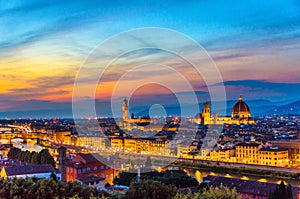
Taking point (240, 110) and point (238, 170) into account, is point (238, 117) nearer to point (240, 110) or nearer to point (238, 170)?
point (240, 110)

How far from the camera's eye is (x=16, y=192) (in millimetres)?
4316

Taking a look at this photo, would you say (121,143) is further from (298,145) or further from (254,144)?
(298,145)

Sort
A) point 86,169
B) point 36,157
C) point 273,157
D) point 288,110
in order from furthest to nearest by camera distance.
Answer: point 288,110 < point 273,157 < point 36,157 < point 86,169

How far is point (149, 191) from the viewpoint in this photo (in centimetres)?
426

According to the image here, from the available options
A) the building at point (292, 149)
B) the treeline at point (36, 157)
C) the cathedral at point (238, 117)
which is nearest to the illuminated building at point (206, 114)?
the cathedral at point (238, 117)

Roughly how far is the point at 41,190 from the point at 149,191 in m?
1.16

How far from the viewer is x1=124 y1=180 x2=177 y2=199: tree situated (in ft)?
13.8

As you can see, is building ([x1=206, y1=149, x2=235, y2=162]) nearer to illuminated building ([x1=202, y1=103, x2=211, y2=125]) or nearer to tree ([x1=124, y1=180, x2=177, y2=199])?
tree ([x1=124, y1=180, x2=177, y2=199])

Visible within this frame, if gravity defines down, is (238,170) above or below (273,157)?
below

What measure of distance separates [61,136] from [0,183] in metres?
23.6

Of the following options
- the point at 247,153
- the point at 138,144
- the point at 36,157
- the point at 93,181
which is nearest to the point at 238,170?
the point at 247,153

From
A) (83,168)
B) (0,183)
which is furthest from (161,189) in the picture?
(83,168)

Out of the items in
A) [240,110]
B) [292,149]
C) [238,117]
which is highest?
[240,110]

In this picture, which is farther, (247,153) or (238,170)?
(247,153)
